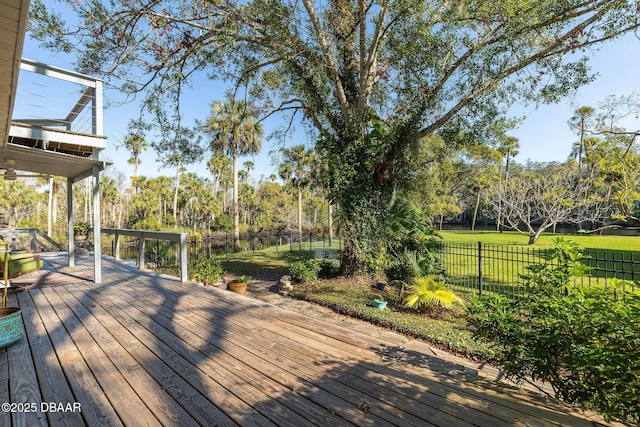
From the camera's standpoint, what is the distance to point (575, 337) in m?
1.84

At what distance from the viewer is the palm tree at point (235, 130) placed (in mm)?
8938

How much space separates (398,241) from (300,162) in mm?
18981

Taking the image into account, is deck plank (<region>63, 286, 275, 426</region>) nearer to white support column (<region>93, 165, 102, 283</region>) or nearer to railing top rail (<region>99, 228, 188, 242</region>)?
railing top rail (<region>99, 228, 188, 242</region>)

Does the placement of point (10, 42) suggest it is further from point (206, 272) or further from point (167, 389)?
point (206, 272)

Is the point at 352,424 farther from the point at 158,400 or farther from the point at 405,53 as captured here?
the point at 405,53

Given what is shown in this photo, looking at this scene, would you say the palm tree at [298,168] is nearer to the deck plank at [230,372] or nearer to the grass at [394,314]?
the grass at [394,314]

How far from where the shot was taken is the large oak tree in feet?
17.8

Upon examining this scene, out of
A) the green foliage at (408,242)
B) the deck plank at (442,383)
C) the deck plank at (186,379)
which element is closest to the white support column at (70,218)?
the deck plank at (186,379)

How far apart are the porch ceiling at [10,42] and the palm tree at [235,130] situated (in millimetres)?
5983

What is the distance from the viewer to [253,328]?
326 cm

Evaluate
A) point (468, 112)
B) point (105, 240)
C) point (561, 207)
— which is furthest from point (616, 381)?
point (105, 240)

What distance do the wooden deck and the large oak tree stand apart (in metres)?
4.80

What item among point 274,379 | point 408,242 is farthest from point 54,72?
point 408,242

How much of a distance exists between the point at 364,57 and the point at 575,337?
6.65 metres
